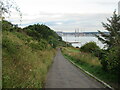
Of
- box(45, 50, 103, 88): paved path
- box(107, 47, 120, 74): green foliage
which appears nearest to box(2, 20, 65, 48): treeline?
box(45, 50, 103, 88): paved path

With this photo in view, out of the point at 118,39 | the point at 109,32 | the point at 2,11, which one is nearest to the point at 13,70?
the point at 2,11

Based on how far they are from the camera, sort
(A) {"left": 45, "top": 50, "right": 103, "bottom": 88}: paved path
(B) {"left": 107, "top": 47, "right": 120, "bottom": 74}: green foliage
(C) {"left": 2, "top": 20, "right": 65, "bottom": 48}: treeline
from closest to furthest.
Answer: (B) {"left": 107, "top": 47, "right": 120, "bottom": 74}: green foliage < (A) {"left": 45, "top": 50, "right": 103, "bottom": 88}: paved path < (C) {"left": 2, "top": 20, "right": 65, "bottom": 48}: treeline

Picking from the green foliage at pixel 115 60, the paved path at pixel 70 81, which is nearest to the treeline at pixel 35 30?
the paved path at pixel 70 81

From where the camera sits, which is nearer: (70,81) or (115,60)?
(115,60)

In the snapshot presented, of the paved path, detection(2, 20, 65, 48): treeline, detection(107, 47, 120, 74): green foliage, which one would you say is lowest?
the paved path

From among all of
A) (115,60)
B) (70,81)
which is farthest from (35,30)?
(115,60)

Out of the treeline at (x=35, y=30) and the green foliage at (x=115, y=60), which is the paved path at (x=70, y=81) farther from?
the treeline at (x=35, y=30)

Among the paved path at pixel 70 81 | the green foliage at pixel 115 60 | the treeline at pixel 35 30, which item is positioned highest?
the treeline at pixel 35 30

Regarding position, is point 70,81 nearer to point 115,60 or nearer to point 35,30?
point 115,60

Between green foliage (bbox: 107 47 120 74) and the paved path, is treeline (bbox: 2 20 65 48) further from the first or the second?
green foliage (bbox: 107 47 120 74)

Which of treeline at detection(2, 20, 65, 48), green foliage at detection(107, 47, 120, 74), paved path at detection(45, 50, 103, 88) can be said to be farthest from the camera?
treeline at detection(2, 20, 65, 48)

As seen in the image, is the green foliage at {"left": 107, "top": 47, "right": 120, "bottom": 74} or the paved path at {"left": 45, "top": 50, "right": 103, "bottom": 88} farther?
the paved path at {"left": 45, "top": 50, "right": 103, "bottom": 88}

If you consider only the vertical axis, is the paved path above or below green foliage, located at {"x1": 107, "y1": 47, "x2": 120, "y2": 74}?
below

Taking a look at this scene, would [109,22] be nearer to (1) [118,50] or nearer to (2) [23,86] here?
(1) [118,50]
